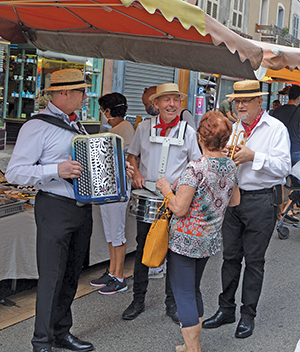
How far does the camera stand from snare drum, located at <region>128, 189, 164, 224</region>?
360 centimetres

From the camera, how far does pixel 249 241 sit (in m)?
3.81

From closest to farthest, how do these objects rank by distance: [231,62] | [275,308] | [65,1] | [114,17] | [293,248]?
[65,1], [114,17], [275,308], [231,62], [293,248]

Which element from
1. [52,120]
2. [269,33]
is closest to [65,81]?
[52,120]

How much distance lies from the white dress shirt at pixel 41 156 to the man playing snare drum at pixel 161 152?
3.19ft

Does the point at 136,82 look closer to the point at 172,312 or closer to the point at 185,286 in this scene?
the point at 172,312

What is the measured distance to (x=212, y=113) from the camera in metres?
3.15

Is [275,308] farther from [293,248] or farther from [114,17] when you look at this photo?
[114,17]

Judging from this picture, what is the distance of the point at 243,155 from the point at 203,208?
0.75 meters

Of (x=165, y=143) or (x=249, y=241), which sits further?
(x=165, y=143)

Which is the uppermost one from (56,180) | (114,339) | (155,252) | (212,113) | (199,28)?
(199,28)

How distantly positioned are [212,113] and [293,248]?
4.05m

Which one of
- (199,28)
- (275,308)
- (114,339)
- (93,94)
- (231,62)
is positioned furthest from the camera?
(93,94)

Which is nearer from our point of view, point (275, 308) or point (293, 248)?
point (275, 308)

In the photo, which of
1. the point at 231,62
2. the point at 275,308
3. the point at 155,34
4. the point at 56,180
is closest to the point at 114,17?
the point at 155,34
